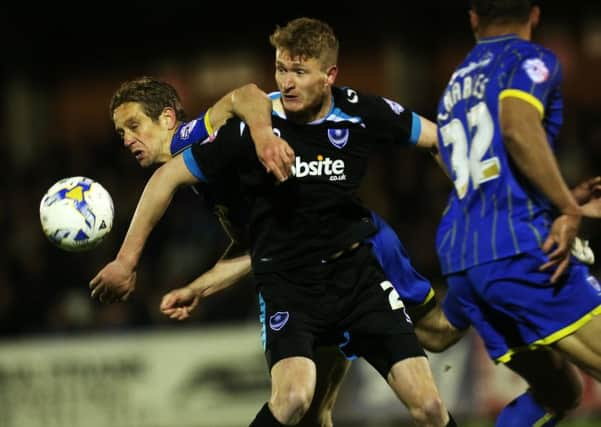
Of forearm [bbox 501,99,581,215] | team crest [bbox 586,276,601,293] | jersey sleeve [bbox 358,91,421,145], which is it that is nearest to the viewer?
forearm [bbox 501,99,581,215]

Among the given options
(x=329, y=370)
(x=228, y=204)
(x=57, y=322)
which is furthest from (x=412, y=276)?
(x=57, y=322)

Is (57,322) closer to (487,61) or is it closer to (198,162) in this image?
(198,162)

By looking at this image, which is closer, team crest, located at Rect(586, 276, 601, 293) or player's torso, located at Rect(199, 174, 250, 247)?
team crest, located at Rect(586, 276, 601, 293)

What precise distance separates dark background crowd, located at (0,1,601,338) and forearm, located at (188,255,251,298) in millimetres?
4397

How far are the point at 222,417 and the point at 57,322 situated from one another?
2247 millimetres

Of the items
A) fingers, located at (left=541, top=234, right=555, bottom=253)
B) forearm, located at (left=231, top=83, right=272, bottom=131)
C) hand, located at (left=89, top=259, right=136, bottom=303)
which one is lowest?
hand, located at (left=89, top=259, right=136, bottom=303)

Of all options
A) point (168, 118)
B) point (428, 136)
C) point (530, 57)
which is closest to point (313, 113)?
point (428, 136)

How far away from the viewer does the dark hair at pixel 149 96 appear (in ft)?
17.1

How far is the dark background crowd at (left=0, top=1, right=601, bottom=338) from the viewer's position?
34.2ft

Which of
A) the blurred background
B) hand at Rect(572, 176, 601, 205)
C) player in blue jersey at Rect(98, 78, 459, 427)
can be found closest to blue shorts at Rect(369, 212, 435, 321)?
player in blue jersey at Rect(98, 78, 459, 427)

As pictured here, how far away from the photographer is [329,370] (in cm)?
527

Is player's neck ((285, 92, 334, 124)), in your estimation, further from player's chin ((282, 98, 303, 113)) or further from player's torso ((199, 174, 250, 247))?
player's torso ((199, 174, 250, 247))

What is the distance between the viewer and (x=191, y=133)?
16.8ft

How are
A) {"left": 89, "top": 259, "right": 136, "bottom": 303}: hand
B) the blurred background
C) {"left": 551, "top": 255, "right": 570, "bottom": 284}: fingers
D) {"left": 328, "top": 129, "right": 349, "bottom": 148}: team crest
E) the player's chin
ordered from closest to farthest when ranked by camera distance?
1. {"left": 551, "top": 255, "right": 570, "bottom": 284}: fingers
2. {"left": 89, "top": 259, "right": 136, "bottom": 303}: hand
3. the player's chin
4. {"left": 328, "top": 129, "right": 349, "bottom": 148}: team crest
5. the blurred background
